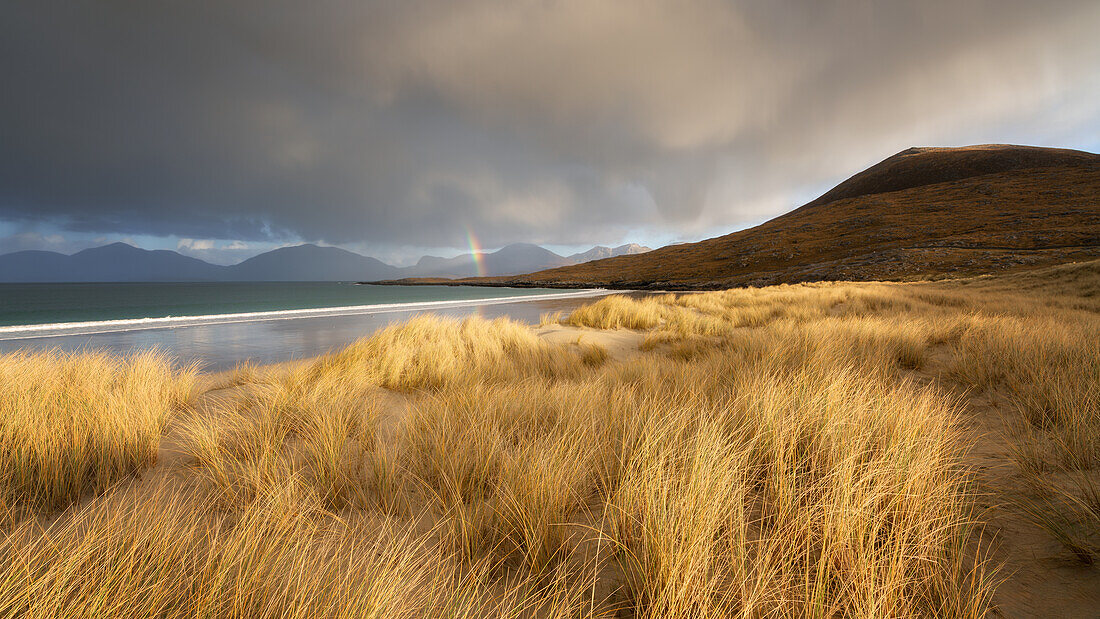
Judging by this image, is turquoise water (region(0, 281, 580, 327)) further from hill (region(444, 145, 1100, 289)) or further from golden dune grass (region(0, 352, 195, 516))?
hill (region(444, 145, 1100, 289))

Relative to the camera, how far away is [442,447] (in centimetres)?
191

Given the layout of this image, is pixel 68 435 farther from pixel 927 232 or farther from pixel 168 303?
pixel 927 232

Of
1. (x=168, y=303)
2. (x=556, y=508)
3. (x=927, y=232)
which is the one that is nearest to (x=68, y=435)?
(x=556, y=508)

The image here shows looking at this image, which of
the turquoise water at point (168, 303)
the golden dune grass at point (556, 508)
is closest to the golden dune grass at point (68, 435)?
the golden dune grass at point (556, 508)

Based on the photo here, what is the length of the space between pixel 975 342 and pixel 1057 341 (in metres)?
0.55

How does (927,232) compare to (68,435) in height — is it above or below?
above

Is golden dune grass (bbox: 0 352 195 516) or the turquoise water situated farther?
the turquoise water

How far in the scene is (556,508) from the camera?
149 centimetres

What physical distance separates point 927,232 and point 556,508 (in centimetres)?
5799

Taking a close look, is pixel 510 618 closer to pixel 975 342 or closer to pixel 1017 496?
pixel 1017 496

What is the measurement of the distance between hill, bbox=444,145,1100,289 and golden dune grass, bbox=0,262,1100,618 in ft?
115

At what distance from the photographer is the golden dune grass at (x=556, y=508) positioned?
1068mm

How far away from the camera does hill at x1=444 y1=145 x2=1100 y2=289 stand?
30031mm

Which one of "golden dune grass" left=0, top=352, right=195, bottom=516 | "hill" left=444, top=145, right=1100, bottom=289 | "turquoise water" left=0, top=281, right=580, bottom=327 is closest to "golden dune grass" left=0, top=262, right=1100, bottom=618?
"golden dune grass" left=0, top=352, right=195, bottom=516
